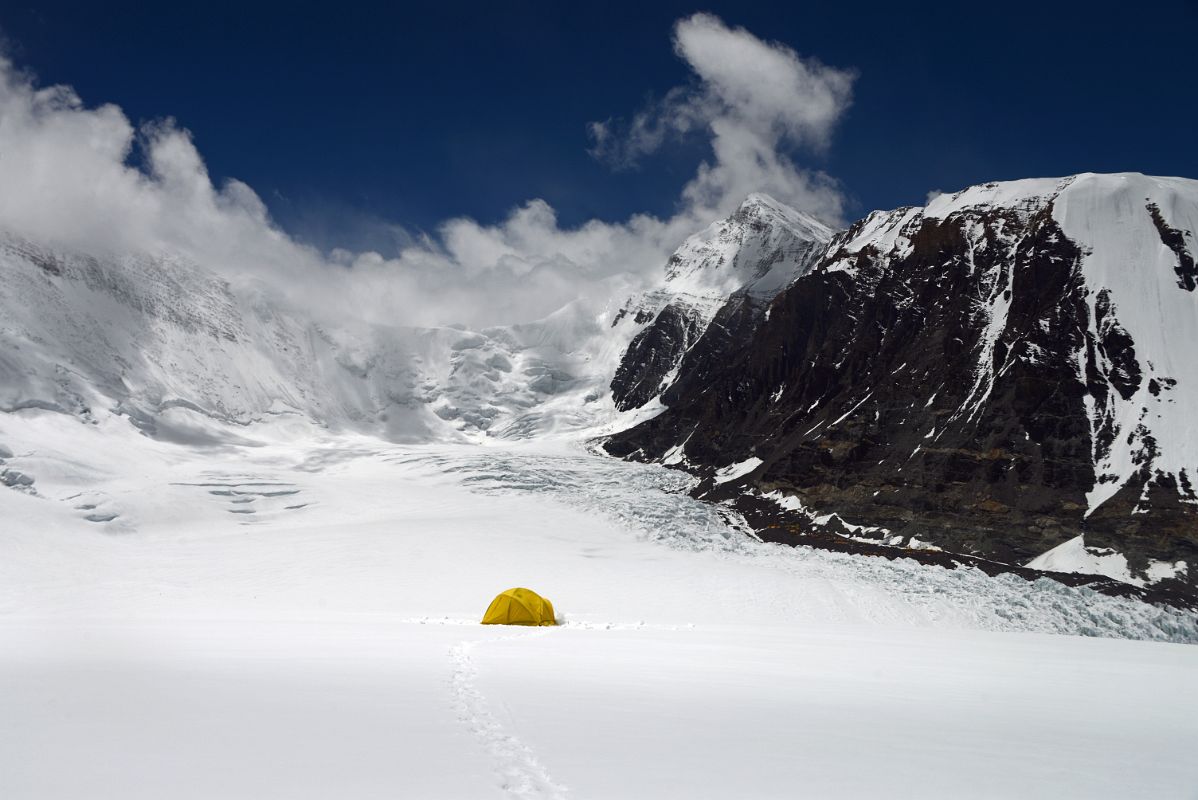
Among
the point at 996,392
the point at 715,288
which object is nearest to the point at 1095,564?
the point at 996,392

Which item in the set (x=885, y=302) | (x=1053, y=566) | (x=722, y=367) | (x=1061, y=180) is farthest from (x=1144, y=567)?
(x=722, y=367)

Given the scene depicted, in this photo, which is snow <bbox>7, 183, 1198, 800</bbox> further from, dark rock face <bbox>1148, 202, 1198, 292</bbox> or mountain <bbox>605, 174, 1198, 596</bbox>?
mountain <bbox>605, 174, 1198, 596</bbox>

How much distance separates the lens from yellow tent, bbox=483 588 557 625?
26.7 metres

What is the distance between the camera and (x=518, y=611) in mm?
26953

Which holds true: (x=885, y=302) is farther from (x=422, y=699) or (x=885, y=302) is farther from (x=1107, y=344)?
(x=422, y=699)

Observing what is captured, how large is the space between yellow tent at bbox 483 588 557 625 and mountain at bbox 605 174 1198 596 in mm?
38439

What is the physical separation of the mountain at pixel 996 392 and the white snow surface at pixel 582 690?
18259mm

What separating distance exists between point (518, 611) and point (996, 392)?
5942 centimetres

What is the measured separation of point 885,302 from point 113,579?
268 ft

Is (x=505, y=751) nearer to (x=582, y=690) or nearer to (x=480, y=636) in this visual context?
(x=582, y=690)

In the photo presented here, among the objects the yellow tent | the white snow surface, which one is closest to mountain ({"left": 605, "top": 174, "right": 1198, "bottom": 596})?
the white snow surface

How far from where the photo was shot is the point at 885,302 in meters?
91.4

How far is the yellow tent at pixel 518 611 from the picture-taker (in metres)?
26.7

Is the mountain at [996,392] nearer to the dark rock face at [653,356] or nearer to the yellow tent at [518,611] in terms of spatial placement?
the yellow tent at [518,611]
